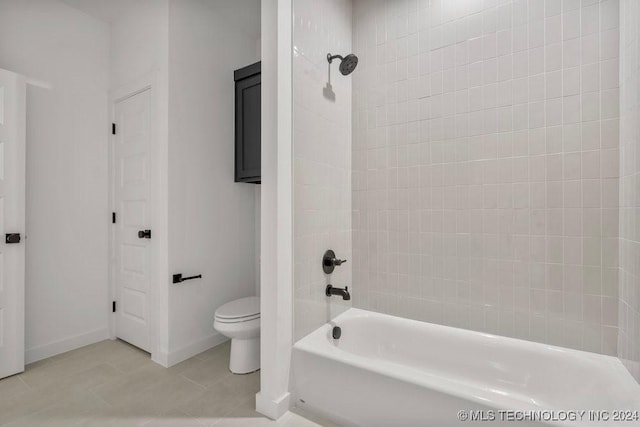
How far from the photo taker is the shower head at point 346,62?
76.5 inches

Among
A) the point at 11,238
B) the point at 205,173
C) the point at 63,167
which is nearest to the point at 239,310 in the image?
the point at 205,173

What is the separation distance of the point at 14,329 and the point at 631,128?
3562mm

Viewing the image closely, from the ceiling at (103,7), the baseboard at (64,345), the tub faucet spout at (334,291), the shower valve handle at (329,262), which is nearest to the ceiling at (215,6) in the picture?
the ceiling at (103,7)

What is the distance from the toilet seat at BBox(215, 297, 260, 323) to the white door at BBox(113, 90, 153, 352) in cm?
69

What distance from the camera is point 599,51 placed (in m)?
1.49

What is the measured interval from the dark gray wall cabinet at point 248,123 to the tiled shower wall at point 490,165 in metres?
0.79

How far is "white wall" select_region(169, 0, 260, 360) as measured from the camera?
223cm

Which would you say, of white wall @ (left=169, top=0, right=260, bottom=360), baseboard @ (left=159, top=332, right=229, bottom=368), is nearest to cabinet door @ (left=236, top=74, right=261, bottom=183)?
white wall @ (left=169, top=0, right=260, bottom=360)

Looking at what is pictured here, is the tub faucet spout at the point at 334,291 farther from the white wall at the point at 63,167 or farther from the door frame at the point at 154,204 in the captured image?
the white wall at the point at 63,167

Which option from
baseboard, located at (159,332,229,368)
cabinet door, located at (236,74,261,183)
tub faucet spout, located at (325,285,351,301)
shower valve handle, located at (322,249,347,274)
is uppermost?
cabinet door, located at (236,74,261,183)

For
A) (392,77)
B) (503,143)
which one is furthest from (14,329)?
(503,143)

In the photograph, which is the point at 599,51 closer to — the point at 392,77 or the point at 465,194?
the point at 465,194

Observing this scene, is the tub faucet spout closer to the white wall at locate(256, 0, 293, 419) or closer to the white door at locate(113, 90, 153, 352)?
the white wall at locate(256, 0, 293, 419)

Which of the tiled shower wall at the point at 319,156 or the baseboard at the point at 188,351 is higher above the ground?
the tiled shower wall at the point at 319,156
